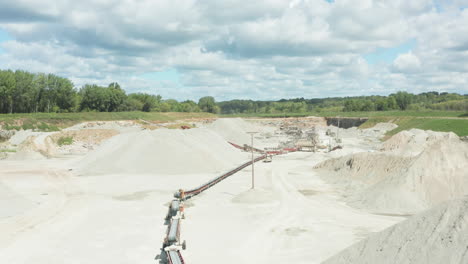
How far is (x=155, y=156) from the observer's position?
42.9 m

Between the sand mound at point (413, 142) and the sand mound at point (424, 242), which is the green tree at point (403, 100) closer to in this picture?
the sand mound at point (413, 142)

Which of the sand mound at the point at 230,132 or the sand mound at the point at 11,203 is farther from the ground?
the sand mound at the point at 230,132

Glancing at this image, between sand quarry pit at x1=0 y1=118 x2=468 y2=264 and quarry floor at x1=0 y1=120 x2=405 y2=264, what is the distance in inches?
3.2

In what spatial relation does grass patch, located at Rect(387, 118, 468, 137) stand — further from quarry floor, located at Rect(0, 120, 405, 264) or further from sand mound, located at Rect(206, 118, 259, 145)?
quarry floor, located at Rect(0, 120, 405, 264)

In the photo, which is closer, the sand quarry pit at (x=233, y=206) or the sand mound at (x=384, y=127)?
the sand quarry pit at (x=233, y=206)

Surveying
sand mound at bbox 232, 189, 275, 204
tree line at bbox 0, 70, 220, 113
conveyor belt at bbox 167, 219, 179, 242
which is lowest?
sand mound at bbox 232, 189, 275, 204

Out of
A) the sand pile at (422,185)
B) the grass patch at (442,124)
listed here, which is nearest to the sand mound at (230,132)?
the grass patch at (442,124)

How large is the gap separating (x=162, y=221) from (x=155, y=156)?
19590mm

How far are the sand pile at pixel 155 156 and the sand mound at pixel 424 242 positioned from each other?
29.6m

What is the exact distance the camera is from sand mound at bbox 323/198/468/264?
1150cm

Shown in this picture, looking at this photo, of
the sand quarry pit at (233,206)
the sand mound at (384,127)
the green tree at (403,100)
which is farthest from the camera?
the green tree at (403,100)

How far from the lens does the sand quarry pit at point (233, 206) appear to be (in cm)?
1408

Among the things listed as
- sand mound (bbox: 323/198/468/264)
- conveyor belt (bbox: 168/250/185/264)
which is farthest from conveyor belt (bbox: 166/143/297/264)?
sand mound (bbox: 323/198/468/264)

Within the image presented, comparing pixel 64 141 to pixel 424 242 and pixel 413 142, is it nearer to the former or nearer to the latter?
pixel 413 142
